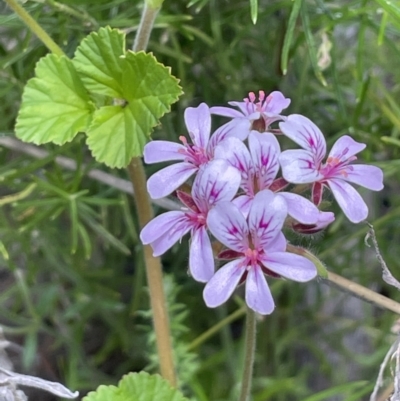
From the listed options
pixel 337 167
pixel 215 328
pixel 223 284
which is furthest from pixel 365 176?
pixel 215 328

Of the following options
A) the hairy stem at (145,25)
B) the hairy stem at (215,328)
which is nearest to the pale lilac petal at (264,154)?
the hairy stem at (145,25)

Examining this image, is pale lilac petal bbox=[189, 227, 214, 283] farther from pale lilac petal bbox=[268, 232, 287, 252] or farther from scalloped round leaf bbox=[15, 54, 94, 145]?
scalloped round leaf bbox=[15, 54, 94, 145]

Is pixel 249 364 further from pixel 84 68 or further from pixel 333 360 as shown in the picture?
pixel 333 360

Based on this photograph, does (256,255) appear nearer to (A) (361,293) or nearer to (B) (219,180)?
(B) (219,180)

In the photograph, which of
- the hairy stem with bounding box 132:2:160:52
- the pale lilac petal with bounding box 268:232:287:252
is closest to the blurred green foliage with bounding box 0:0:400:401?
the hairy stem with bounding box 132:2:160:52

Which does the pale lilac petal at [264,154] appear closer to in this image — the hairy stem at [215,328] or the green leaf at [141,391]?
the green leaf at [141,391]
